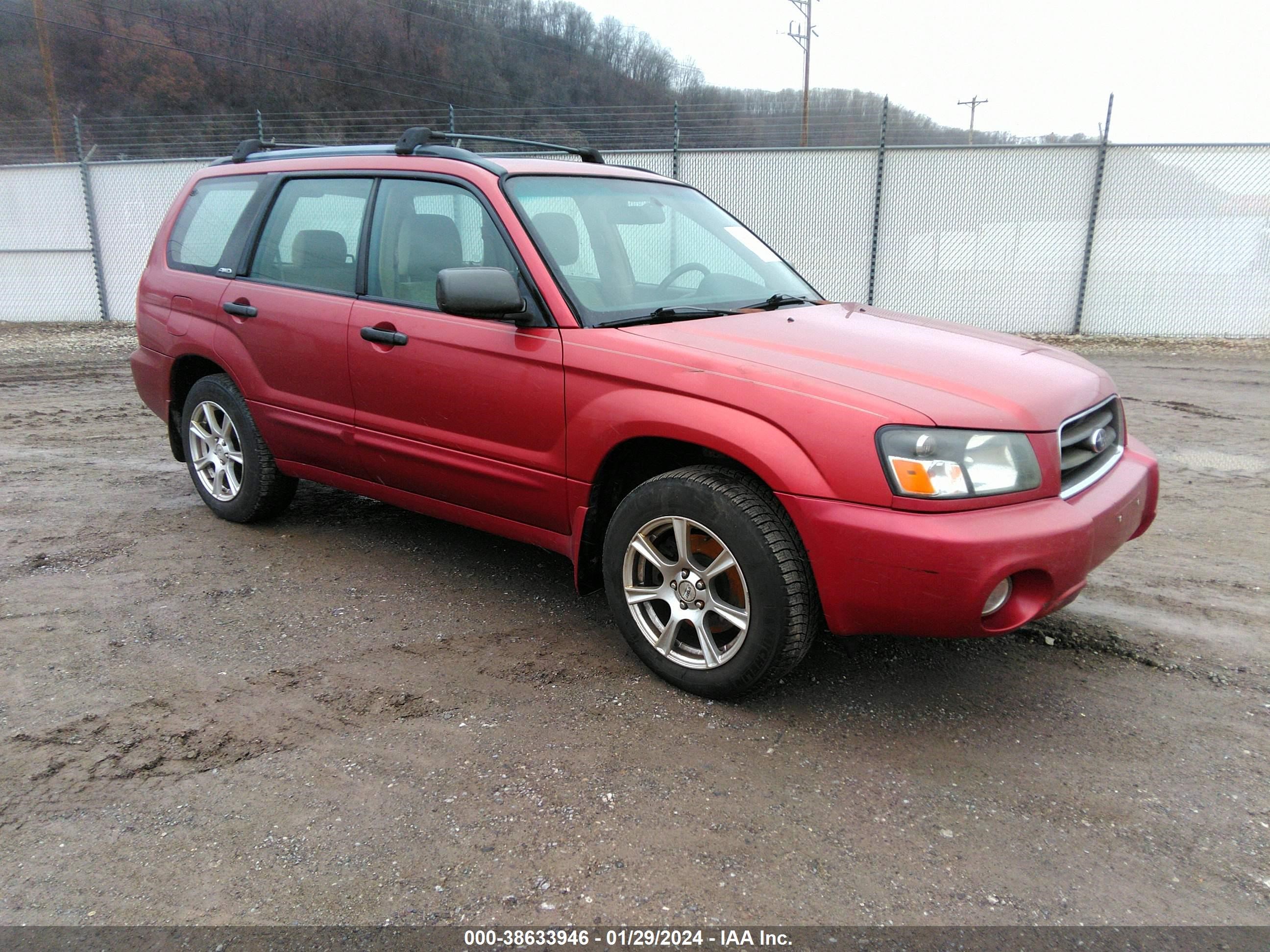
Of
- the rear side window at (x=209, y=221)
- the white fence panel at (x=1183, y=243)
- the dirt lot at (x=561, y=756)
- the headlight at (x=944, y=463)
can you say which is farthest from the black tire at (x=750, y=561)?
the white fence panel at (x=1183, y=243)

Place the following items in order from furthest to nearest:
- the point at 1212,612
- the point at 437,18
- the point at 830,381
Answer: the point at 437,18 → the point at 1212,612 → the point at 830,381

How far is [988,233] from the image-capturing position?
1223 cm

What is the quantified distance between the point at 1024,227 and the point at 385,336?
35.0 feet

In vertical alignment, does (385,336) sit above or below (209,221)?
below

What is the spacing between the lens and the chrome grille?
9.59 ft

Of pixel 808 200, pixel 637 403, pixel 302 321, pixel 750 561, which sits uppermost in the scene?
pixel 808 200

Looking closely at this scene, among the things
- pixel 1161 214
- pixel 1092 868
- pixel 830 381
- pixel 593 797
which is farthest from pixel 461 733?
pixel 1161 214

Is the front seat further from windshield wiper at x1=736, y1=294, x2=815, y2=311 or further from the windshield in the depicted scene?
windshield wiper at x1=736, y1=294, x2=815, y2=311

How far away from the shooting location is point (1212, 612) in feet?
12.6

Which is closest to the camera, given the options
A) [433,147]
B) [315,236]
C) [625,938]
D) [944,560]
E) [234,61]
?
[625,938]

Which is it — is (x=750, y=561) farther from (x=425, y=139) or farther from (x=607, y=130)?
(x=607, y=130)

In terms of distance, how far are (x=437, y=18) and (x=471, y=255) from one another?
42888 mm

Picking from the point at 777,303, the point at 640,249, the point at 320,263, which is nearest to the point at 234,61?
the point at 320,263

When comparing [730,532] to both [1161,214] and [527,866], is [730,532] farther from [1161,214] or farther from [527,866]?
[1161,214]
